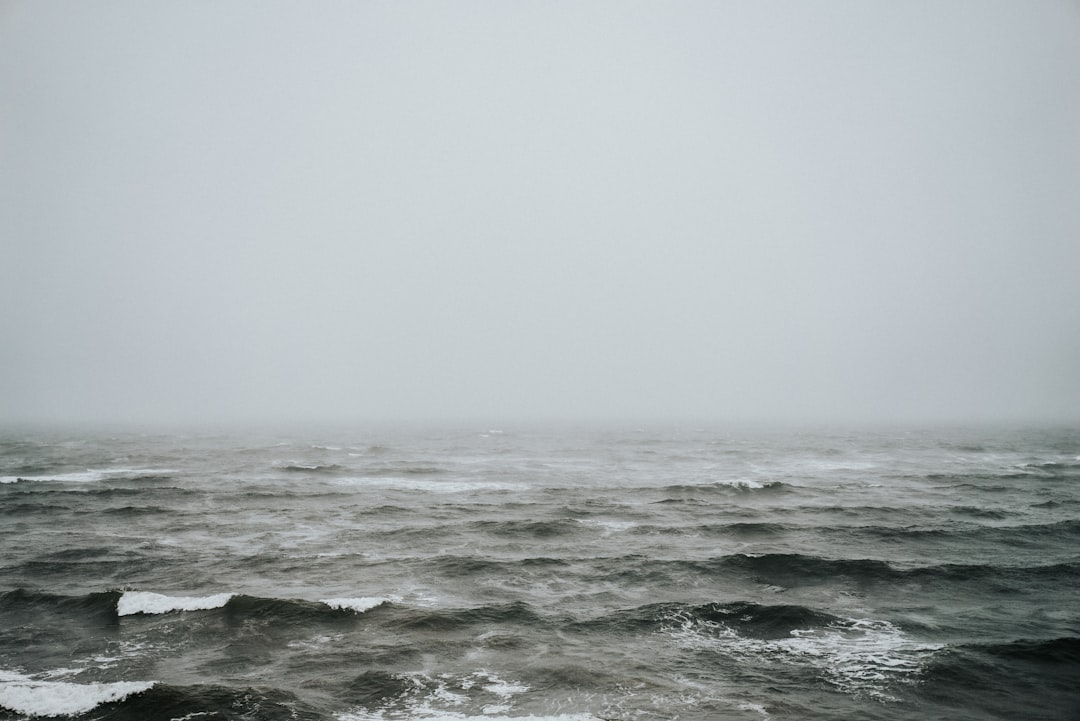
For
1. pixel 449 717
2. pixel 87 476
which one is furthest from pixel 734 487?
pixel 87 476

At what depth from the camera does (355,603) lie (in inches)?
693

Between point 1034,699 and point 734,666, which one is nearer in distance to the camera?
point 1034,699

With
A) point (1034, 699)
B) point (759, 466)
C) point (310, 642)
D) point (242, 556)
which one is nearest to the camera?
point (1034, 699)

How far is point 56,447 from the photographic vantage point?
7800 centimetres

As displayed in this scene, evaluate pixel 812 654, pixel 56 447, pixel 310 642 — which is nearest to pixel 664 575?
pixel 812 654

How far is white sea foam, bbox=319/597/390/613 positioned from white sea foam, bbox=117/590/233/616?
3278 mm

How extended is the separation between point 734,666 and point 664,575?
7.27 m

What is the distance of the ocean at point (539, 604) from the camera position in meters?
12.2

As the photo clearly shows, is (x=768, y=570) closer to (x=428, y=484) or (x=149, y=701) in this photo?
(x=149, y=701)

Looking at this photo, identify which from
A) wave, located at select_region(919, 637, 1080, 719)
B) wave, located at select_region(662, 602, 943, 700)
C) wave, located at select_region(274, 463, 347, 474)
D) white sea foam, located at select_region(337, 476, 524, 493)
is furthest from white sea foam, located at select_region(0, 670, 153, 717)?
wave, located at select_region(274, 463, 347, 474)

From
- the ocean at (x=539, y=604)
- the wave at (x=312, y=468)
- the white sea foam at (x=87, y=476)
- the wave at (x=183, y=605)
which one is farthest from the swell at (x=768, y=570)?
the white sea foam at (x=87, y=476)

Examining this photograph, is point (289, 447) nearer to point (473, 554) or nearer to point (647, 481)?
point (647, 481)

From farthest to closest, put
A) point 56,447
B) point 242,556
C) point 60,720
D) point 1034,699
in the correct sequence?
point 56,447 < point 242,556 < point 1034,699 < point 60,720

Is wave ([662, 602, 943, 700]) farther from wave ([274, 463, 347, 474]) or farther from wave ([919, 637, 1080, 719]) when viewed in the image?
wave ([274, 463, 347, 474])
